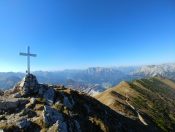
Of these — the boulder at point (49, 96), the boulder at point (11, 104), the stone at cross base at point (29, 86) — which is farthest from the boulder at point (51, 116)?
the stone at cross base at point (29, 86)

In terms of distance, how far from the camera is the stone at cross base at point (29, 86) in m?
52.9

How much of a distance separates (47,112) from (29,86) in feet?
44.4

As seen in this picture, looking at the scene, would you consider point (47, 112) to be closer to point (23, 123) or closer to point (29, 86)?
point (23, 123)

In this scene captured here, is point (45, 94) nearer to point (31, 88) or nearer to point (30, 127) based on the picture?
point (31, 88)

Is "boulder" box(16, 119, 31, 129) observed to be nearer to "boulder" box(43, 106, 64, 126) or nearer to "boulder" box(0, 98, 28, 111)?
"boulder" box(43, 106, 64, 126)

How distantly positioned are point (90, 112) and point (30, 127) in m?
17.9

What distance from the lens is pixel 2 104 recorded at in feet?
152

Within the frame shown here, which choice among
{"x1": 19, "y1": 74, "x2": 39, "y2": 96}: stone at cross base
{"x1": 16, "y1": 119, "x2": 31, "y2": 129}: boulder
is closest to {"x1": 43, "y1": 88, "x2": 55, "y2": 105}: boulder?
{"x1": 19, "y1": 74, "x2": 39, "y2": 96}: stone at cross base

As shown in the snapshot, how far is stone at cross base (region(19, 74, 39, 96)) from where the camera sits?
52919 mm

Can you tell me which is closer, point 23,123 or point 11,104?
point 23,123

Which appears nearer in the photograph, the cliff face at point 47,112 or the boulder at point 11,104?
the cliff face at point 47,112

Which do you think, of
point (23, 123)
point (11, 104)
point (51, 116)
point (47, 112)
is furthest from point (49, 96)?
point (23, 123)

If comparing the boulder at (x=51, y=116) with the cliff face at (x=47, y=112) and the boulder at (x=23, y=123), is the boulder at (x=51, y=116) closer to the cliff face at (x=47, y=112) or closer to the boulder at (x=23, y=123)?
the cliff face at (x=47, y=112)

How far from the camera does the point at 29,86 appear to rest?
2117 inches
